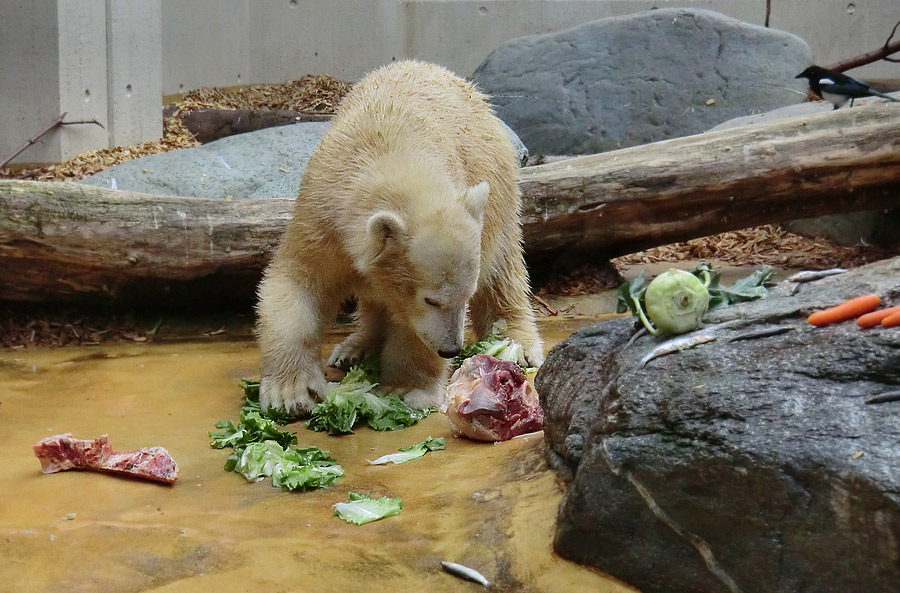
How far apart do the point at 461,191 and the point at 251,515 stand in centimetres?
199

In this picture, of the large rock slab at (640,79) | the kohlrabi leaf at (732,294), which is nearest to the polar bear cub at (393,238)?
the kohlrabi leaf at (732,294)

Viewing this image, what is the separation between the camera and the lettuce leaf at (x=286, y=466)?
3430 millimetres

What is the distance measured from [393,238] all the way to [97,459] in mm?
1529

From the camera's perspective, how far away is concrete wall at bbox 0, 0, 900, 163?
30.7 ft

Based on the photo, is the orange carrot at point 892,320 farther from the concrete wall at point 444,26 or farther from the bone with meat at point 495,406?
the concrete wall at point 444,26

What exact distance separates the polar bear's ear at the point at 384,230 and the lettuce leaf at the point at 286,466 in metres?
0.95

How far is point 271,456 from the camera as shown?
3580mm

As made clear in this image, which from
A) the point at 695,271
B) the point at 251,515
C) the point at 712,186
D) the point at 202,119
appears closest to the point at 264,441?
the point at 251,515

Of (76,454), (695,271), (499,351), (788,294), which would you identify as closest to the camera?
(788,294)

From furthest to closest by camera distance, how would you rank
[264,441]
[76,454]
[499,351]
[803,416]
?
[499,351] < [264,441] < [76,454] < [803,416]

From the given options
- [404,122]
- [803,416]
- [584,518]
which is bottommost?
[584,518]

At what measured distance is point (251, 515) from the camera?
3148 millimetres

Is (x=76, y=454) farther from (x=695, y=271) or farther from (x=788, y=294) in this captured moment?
(x=788, y=294)

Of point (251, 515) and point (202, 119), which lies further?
point (202, 119)
